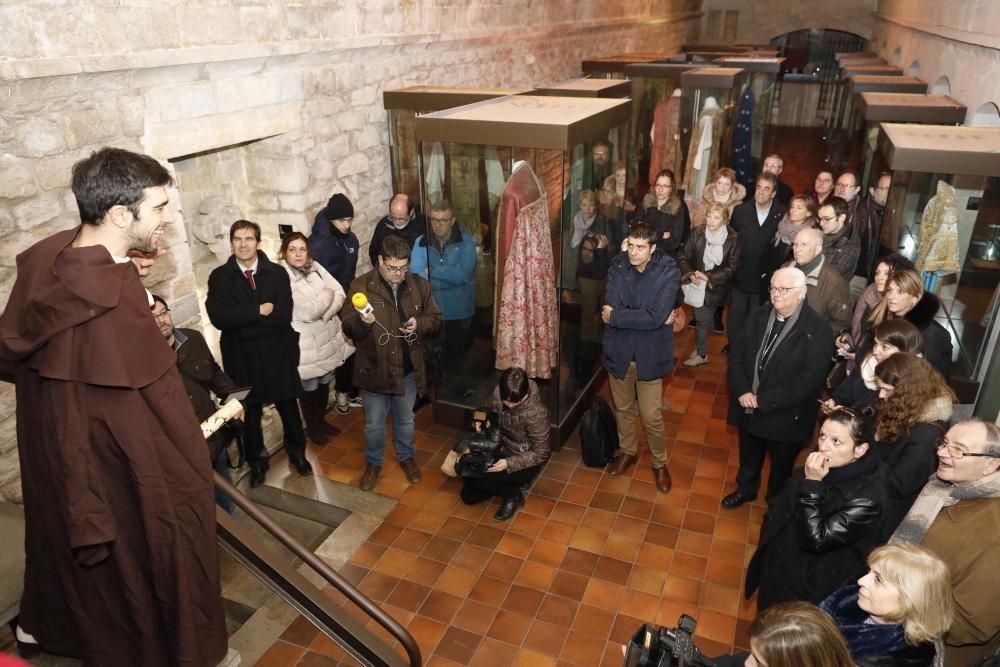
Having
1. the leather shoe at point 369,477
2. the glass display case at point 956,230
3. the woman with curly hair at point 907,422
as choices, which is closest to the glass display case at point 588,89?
the glass display case at point 956,230

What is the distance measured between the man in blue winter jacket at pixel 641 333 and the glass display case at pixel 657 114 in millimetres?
5230

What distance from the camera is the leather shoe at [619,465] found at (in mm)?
5250

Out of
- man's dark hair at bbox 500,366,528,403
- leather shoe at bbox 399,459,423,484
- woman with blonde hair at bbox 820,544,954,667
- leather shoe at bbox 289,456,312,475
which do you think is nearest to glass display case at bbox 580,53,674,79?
man's dark hair at bbox 500,366,528,403

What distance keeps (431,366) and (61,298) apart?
11.7 ft

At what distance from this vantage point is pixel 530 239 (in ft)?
15.9

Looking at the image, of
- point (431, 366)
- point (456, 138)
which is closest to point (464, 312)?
point (431, 366)

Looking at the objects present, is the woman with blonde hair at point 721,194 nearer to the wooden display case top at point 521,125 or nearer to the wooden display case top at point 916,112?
the wooden display case top at point 916,112

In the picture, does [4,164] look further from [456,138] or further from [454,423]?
[454,423]

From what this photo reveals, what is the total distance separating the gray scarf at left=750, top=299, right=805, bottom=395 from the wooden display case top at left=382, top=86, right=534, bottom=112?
3.15 meters

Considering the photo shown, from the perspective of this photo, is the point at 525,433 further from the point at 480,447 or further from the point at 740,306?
the point at 740,306

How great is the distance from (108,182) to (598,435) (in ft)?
12.6

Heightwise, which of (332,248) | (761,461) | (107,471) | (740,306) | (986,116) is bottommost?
(761,461)

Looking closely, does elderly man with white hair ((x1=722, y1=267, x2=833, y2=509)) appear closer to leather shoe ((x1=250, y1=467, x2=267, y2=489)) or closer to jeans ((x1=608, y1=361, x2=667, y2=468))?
jeans ((x1=608, y1=361, x2=667, y2=468))

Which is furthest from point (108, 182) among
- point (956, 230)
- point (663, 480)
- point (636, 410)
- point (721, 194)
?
point (721, 194)
